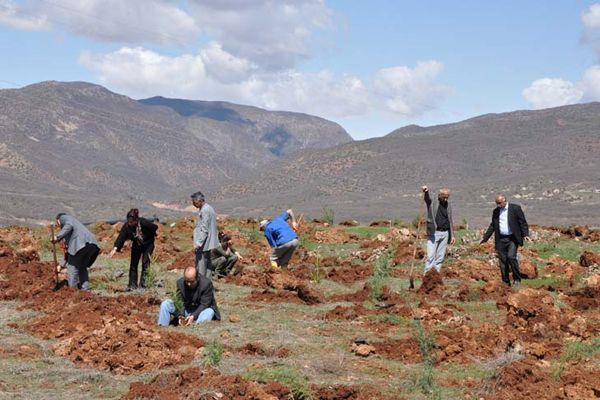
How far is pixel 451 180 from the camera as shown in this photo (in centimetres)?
8325

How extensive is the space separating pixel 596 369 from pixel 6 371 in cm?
654

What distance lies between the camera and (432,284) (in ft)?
48.8

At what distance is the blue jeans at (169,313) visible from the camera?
1136cm

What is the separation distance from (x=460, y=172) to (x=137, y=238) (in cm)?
7463

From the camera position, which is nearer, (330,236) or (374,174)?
(330,236)

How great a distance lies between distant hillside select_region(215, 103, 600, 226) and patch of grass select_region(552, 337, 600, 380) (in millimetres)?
45506

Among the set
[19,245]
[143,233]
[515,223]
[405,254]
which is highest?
[515,223]

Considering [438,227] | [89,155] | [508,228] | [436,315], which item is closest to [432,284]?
[438,227]

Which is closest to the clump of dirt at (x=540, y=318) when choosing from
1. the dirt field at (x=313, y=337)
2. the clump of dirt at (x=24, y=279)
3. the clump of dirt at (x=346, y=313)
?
the dirt field at (x=313, y=337)

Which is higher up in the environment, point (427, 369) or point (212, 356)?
point (212, 356)

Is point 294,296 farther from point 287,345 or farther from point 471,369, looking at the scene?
point 471,369

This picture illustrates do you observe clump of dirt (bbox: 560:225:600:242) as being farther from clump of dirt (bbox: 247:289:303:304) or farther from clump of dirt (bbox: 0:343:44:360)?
clump of dirt (bbox: 0:343:44:360)

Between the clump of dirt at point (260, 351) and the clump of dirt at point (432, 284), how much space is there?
5.26 metres

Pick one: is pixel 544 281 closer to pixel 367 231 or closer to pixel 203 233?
pixel 203 233
